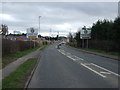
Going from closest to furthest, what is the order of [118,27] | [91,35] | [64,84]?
[64,84]
[118,27]
[91,35]

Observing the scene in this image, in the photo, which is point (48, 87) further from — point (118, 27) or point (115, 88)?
point (118, 27)

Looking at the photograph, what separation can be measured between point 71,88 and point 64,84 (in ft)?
2.63

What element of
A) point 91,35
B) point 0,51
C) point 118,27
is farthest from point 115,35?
point 91,35

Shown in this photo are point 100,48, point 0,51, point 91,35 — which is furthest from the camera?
point 91,35

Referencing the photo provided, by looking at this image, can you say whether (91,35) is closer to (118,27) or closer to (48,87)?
(118,27)

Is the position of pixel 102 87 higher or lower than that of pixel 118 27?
lower

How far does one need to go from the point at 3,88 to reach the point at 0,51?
11.5 meters

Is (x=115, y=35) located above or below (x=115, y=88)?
above

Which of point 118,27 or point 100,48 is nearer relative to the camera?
point 118,27

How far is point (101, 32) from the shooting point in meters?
41.7

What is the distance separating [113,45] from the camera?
105 feet

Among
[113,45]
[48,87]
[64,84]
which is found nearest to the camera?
[48,87]

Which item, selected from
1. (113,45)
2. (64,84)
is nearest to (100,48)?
(113,45)

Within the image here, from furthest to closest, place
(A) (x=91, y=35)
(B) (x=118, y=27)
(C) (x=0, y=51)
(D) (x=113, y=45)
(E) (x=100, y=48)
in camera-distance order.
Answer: (A) (x=91, y=35), (E) (x=100, y=48), (D) (x=113, y=45), (B) (x=118, y=27), (C) (x=0, y=51)
